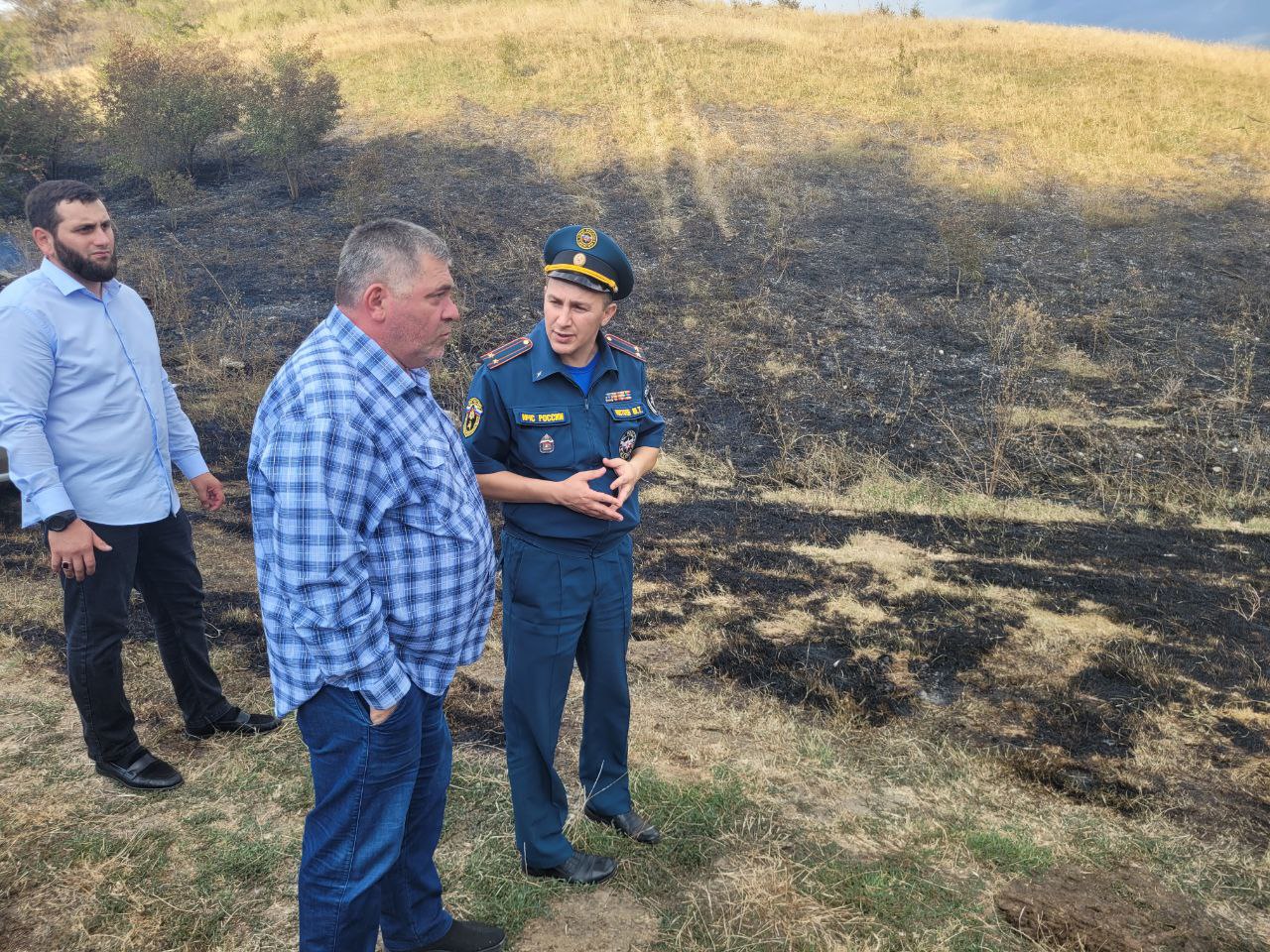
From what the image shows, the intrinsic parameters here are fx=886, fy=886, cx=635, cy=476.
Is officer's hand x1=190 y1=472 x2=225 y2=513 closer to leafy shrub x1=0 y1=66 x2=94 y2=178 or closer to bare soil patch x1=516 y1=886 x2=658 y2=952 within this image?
bare soil patch x1=516 y1=886 x2=658 y2=952

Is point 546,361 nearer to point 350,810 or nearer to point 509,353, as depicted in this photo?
point 509,353

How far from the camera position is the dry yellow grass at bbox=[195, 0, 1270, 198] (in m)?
14.5

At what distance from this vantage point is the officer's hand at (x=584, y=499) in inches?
99.8

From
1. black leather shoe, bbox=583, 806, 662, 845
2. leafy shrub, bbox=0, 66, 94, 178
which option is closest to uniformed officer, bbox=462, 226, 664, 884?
black leather shoe, bbox=583, 806, 662, 845

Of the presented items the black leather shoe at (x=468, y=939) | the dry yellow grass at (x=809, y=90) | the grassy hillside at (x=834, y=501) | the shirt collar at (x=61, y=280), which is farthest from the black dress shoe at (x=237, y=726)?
the dry yellow grass at (x=809, y=90)

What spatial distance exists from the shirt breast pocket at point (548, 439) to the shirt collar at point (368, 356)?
763 mm

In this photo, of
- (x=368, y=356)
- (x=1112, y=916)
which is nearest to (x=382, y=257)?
(x=368, y=356)

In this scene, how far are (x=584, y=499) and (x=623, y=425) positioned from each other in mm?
349

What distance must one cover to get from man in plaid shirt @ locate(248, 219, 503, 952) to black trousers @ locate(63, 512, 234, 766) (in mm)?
1650

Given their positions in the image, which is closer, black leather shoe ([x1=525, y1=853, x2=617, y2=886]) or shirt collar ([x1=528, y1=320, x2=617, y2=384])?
shirt collar ([x1=528, y1=320, x2=617, y2=384])

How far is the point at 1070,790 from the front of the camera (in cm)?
353

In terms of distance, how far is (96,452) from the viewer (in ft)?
10.1

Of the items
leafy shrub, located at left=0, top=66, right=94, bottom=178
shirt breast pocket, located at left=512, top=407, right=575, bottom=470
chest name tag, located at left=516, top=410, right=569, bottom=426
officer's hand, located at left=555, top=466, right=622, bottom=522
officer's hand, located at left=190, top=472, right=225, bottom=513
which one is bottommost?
officer's hand, located at left=190, top=472, right=225, bottom=513

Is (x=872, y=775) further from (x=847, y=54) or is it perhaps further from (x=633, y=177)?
(x=847, y=54)
